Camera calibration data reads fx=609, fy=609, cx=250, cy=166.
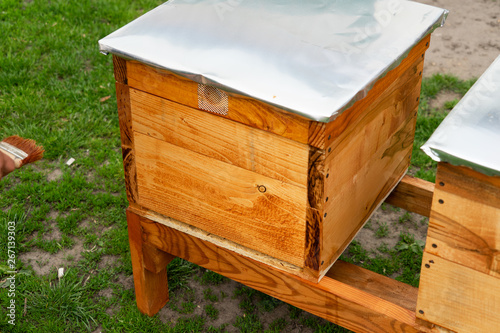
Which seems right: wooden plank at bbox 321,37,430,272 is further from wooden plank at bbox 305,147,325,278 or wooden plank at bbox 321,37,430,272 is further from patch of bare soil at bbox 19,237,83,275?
patch of bare soil at bbox 19,237,83,275

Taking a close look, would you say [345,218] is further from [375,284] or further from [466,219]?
[466,219]

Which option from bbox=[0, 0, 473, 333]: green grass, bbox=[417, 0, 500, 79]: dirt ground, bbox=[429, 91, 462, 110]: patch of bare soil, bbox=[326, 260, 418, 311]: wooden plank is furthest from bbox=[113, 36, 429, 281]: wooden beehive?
bbox=[417, 0, 500, 79]: dirt ground

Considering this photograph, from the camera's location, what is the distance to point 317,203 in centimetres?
181

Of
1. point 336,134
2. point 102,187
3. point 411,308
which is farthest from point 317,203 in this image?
point 102,187

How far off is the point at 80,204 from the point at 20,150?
133 centimetres

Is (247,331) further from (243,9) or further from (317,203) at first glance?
(243,9)

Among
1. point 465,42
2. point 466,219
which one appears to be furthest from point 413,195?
point 465,42

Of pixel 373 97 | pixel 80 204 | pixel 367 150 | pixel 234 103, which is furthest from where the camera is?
pixel 80 204

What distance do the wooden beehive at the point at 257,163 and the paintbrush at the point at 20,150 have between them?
33cm

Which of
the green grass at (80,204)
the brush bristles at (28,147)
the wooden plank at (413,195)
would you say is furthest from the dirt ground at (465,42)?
the brush bristles at (28,147)

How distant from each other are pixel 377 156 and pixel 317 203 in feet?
1.47

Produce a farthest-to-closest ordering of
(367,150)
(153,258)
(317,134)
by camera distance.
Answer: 1. (153,258)
2. (367,150)
3. (317,134)

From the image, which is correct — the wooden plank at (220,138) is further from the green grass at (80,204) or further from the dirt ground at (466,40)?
the dirt ground at (466,40)

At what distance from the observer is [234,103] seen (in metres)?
1.81
